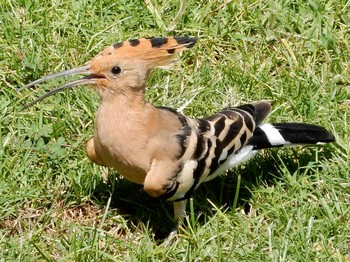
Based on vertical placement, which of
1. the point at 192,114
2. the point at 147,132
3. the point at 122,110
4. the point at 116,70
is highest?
the point at 116,70

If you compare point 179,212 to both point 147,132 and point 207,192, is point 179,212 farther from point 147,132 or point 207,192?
point 147,132

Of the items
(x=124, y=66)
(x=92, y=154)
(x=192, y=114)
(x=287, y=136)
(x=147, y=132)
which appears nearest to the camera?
(x=124, y=66)

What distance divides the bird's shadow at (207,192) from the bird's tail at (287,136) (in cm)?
11

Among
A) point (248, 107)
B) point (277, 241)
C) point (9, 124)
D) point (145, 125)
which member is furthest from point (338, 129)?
point (9, 124)

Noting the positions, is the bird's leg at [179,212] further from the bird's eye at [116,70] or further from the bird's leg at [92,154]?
the bird's eye at [116,70]

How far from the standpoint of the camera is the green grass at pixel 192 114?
12.9 ft

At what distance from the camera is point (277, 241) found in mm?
3914

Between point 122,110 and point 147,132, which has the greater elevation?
point 122,110

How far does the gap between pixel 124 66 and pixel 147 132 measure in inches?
11.4

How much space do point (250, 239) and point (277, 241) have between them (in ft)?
0.39

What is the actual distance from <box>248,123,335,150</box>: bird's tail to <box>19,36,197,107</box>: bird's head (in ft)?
2.17

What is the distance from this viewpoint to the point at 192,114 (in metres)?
4.61

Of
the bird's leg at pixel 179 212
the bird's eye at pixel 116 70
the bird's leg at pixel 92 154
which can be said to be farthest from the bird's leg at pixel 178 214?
A: the bird's eye at pixel 116 70

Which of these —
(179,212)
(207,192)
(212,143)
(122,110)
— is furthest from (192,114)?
(122,110)
